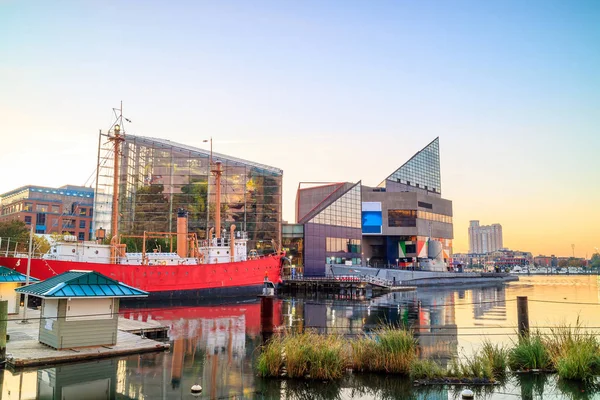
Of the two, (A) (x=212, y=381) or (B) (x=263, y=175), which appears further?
(B) (x=263, y=175)

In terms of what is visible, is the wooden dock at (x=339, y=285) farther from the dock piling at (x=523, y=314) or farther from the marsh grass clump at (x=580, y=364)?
the marsh grass clump at (x=580, y=364)

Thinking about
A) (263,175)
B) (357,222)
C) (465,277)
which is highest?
(263,175)

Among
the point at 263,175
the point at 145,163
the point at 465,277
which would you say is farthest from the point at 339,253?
the point at 145,163

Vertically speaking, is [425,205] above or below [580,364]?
above

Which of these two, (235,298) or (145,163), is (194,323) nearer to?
(235,298)

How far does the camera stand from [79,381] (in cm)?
1237

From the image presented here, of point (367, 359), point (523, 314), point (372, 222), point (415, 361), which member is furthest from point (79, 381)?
point (372, 222)

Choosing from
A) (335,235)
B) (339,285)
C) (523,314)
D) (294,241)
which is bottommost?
(339,285)

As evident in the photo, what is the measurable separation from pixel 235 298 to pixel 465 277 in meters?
66.2

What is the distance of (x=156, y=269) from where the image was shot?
1644 inches

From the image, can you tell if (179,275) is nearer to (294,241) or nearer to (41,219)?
(294,241)

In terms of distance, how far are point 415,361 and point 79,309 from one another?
11.3m

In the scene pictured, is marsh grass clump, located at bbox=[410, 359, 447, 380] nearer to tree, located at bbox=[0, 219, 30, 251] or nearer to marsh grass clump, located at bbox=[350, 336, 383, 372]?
marsh grass clump, located at bbox=[350, 336, 383, 372]

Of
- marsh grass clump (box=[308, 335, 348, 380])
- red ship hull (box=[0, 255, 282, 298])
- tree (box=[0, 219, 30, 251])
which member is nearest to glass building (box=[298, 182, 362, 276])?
red ship hull (box=[0, 255, 282, 298])
